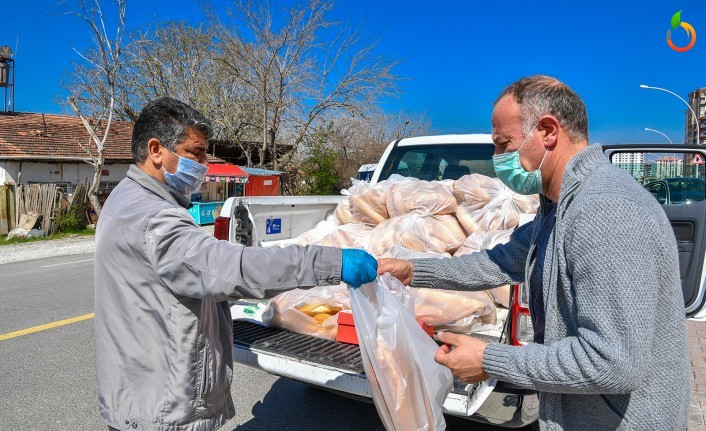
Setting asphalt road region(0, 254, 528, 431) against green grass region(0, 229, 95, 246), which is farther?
green grass region(0, 229, 95, 246)

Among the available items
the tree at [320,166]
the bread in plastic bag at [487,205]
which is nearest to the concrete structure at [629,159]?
the bread in plastic bag at [487,205]

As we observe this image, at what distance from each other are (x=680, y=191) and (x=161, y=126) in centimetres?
447

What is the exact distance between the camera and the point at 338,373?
294 cm

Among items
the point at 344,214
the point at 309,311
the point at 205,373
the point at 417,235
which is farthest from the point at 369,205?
the point at 205,373

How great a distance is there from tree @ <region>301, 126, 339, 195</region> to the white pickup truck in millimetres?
19697

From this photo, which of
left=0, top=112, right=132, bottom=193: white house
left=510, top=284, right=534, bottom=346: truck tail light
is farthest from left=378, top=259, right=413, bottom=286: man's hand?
left=0, top=112, right=132, bottom=193: white house

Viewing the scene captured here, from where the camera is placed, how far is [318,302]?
360 centimetres

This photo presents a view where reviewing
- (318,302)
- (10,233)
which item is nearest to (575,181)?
(318,302)

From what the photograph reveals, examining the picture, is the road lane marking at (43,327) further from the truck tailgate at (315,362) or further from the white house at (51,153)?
the white house at (51,153)

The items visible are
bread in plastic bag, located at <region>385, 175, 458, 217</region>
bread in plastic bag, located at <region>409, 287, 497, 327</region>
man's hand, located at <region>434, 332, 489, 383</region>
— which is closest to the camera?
man's hand, located at <region>434, 332, 489, 383</region>

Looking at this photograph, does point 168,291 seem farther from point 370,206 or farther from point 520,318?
point 370,206

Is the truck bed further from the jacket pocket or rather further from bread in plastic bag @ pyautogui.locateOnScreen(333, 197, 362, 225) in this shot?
bread in plastic bag @ pyautogui.locateOnScreen(333, 197, 362, 225)

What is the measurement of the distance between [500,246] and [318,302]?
4.91 ft

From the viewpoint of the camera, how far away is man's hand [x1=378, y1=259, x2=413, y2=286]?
257 centimetres
